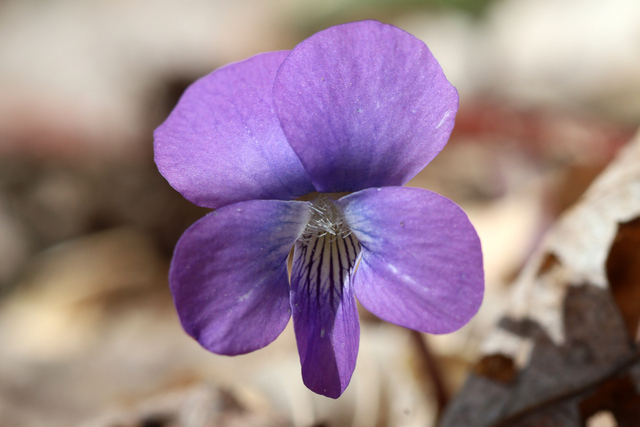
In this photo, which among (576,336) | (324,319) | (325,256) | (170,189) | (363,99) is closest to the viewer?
(363,99)

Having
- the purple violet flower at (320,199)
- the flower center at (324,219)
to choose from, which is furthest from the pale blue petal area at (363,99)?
the flower center at (324,219)

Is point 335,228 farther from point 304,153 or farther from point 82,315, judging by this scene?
point 82,315

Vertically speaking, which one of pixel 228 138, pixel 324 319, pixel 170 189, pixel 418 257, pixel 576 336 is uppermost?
pixel 228 138

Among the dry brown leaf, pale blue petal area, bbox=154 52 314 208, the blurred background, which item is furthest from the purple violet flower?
the blurred background

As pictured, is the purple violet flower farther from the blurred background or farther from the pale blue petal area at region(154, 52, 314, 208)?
the blurred background

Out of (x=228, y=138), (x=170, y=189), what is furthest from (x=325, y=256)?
(x=170, y=189)

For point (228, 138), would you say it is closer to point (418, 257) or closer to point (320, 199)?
point (320, 199)

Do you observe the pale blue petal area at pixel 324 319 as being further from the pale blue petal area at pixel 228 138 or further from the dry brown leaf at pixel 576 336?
the dry brown leaf at pixel 576 336
